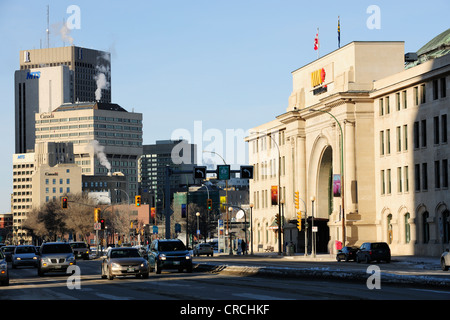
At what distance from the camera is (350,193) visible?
89750 millimetres

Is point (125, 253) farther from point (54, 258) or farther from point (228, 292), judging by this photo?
point (228, 292)

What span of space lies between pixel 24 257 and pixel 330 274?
31372mm

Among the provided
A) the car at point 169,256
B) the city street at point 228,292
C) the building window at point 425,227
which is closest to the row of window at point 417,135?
the building window at point 425,227

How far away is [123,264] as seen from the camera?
39.4 metres

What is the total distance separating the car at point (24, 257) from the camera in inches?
2367

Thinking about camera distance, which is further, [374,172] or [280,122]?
[280,122]

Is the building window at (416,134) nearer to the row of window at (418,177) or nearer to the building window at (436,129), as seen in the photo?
the row of window at (418,177)

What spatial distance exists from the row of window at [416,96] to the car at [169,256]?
37451 mm

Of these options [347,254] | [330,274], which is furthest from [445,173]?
[330,274]

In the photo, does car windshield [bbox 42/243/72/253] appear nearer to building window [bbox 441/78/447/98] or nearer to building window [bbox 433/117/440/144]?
building window [bbox 441/78/447/98]
